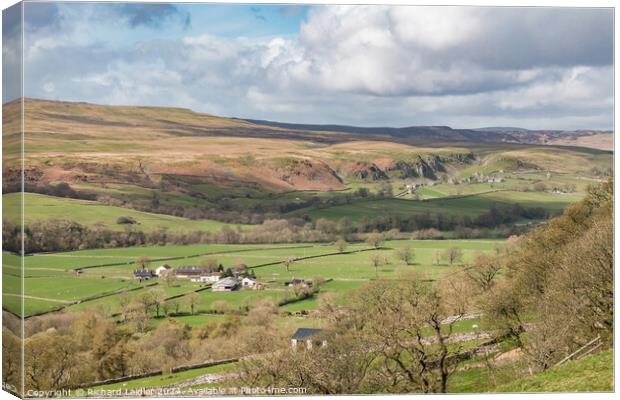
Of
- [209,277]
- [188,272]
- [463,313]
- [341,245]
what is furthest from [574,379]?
[188,272]

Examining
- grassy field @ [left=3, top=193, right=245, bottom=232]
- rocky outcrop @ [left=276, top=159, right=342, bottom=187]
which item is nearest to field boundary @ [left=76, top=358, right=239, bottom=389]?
grassy field @ [left=3, top=193, right=245, bottom=232]

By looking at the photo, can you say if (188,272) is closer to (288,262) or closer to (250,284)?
(250,284)

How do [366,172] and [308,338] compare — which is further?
[366,172]

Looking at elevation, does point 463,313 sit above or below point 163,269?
below

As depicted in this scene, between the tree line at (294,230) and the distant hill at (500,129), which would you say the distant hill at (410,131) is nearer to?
the distant hill at (500,129)

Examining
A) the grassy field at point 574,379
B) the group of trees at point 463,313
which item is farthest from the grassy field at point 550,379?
the group of trees at point 463,313

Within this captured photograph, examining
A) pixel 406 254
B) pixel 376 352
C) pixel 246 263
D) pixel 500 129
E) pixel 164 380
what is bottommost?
pixel 164 380
